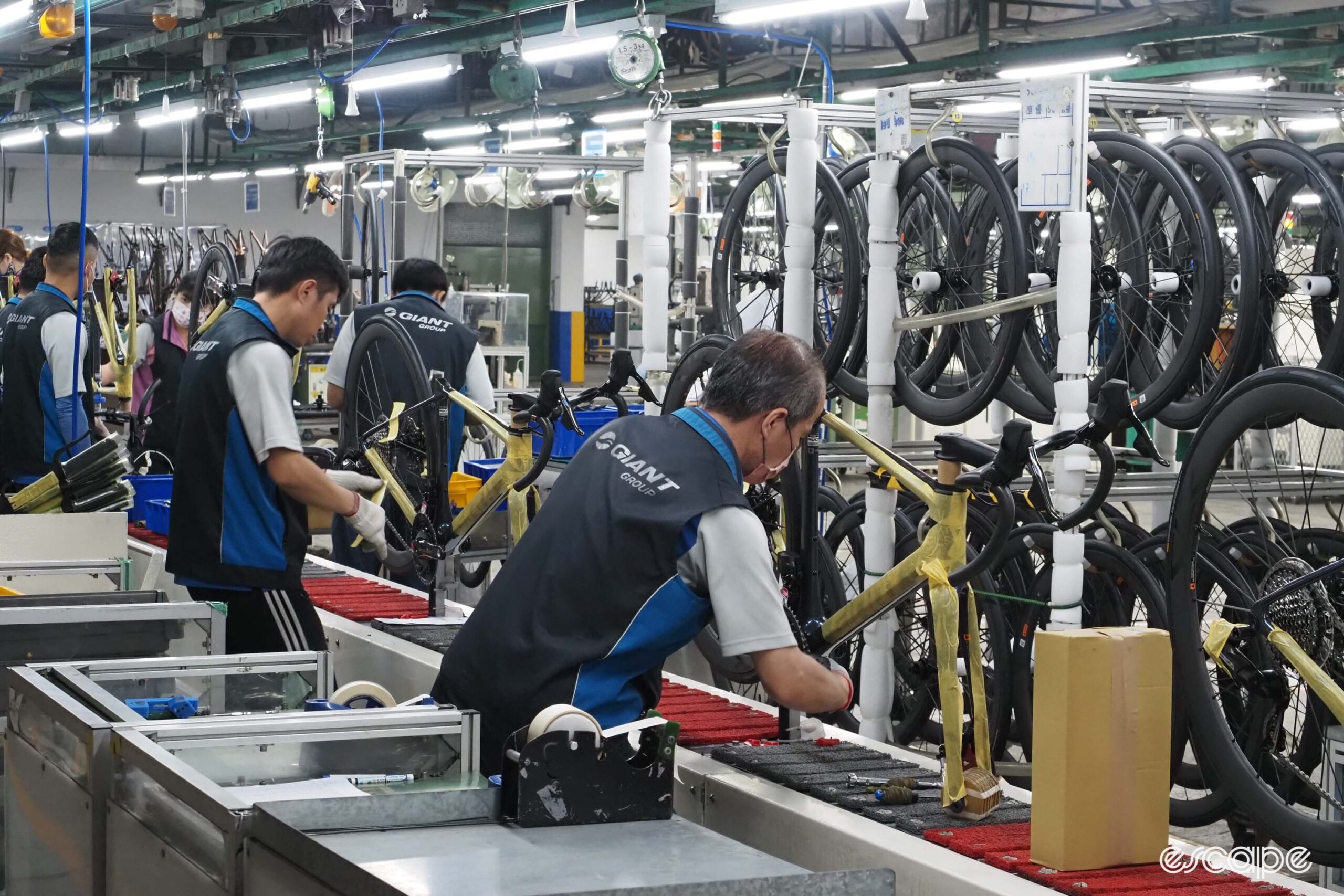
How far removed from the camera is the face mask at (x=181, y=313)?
8.16 meters

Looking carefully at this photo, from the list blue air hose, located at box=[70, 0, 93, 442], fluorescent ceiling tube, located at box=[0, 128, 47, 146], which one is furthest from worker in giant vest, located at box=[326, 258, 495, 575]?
fluorescent ceiling tube, located at box=[0, 128, 47, 146]

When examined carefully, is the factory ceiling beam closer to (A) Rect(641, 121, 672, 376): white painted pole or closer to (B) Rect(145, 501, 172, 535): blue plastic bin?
(B) Rect(145, 501, 172, 535): blue plastic bin

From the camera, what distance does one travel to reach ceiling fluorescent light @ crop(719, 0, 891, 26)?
21.2 ft

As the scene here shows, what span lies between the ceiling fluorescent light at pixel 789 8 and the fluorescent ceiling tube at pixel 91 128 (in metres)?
8.50

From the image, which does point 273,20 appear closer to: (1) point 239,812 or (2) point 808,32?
(2) point 808,32

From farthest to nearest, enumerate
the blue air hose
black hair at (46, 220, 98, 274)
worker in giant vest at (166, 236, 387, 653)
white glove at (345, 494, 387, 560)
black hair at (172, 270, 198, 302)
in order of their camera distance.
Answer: black hair at (172, 270, 198, 302), black hair at (46, 220, 98, 274), the blue air hose, white glove at (345, 494, 387, 560), worker in giant vest at (166, 236, 387, 653)

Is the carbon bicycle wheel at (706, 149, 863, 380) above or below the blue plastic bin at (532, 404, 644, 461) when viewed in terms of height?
above

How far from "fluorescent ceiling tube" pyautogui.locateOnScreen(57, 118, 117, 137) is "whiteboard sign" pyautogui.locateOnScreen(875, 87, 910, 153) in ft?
35.4

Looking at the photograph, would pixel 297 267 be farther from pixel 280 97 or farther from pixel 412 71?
pixel 280 97

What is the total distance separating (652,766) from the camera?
2113mm

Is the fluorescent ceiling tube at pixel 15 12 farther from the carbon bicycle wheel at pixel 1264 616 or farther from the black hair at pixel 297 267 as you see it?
the carbon bicycle wheel at pixel 1264 616

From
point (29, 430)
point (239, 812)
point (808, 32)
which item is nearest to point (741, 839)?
point (239, 812)

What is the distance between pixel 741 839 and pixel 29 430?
13.0 feet

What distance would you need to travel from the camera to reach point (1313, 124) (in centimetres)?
910
